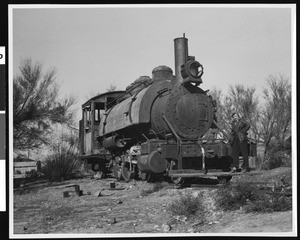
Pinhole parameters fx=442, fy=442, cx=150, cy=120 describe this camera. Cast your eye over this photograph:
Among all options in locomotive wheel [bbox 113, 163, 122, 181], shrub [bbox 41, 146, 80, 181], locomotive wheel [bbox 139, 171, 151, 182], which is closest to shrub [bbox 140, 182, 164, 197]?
locomotive wheel [bbox 139, 171, 151, 182]

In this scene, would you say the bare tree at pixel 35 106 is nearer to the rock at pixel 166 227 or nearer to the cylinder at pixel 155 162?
the cylinder at pixel 155 162

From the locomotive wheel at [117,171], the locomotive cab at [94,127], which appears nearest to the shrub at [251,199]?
the locomotive wheel at [117,171]

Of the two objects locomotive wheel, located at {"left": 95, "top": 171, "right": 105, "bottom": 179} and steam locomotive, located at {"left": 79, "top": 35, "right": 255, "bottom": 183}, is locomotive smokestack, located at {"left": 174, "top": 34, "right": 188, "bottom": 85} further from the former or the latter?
locomotive wheel, located at {"left": 95, "top": 171, "right": 105, "bottom": 179}

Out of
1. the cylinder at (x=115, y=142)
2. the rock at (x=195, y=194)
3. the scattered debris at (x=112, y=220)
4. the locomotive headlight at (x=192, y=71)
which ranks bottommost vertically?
the scattered debris at (x=112, y=220)

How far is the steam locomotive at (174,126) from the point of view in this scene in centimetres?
966

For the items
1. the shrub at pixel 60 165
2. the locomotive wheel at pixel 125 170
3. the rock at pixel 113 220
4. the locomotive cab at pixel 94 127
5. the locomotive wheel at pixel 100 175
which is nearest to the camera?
the rock at pixel 113 220

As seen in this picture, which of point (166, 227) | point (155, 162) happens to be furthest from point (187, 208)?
point (155, 162)

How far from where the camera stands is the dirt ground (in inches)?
276

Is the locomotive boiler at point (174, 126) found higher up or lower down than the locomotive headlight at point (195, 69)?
lower down

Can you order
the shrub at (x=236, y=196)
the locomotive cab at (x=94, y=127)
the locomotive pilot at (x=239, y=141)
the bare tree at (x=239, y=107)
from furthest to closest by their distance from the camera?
the locomotive cab at (x=94, y=127) < the bare tree at (x=239, y=107) < the locomotive pilot at (x=239, y=141) < the shrub at (x=236, y=196)

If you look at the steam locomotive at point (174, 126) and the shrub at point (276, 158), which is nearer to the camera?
the steam locomotive at point (174, 126)

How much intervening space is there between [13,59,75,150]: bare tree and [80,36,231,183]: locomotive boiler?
1740 millimetres

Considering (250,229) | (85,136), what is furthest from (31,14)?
(85,136)

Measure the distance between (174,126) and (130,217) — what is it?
308 cm
